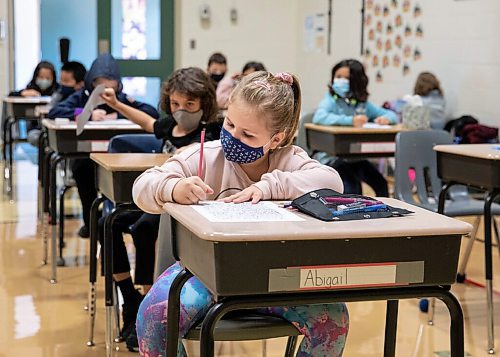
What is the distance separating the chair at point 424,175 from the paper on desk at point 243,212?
2190 mm

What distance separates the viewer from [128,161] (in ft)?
10.7

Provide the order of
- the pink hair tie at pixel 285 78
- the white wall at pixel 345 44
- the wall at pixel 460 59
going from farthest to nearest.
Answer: the white wall at pixel 345 44 → the wall at pixel 460 59 → the pink hair tie at pixel 285 78

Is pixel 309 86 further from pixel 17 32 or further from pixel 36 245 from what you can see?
pixel 36 245

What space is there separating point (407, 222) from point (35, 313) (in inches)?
96.2

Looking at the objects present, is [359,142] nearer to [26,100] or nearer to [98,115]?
[98,115]

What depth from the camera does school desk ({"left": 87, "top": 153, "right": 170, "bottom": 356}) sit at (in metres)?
3.13

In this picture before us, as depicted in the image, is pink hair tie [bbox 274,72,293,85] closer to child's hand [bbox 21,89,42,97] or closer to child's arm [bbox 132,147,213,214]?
child's arm [bbox 132,147,213,214]

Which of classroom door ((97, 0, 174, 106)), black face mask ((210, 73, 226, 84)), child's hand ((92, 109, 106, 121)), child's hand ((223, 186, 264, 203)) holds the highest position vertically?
classroom door ((97, 0, 174, 106))

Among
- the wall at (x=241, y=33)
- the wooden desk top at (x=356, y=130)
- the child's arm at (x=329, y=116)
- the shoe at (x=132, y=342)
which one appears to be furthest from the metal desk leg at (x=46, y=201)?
the wall at (x=241, y=33)

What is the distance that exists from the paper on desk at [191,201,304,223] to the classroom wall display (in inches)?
240

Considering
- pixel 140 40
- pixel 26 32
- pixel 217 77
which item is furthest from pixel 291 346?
pixel 26 32

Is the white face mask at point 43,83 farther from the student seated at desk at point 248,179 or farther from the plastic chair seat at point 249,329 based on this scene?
the plastic chair seat at point 249,329

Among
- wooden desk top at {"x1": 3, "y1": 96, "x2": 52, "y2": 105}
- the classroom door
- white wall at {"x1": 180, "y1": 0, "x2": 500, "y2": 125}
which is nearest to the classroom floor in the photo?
white wall at {"x1": 180, "y1": 0, "x2": 500, "y2": 125}

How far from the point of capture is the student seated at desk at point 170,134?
3.43 meters
